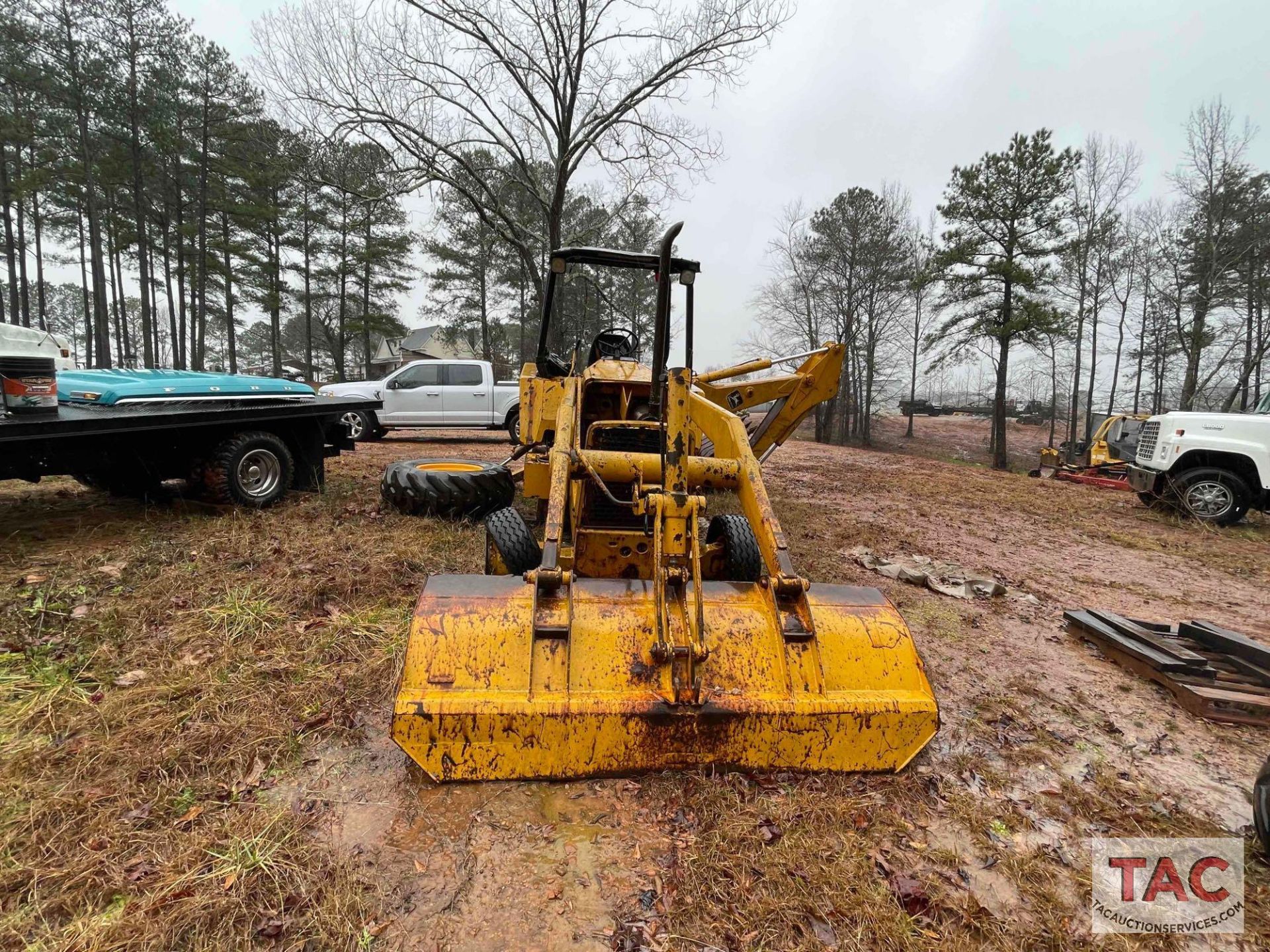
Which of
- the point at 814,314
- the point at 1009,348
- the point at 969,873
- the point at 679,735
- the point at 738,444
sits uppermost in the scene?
the point at 814,314

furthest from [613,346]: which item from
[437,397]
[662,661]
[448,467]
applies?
[437,397]

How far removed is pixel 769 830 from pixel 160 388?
631 cm

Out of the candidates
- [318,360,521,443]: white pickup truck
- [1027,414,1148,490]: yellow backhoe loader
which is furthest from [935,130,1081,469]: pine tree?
[318,360,521,443]: white pickup truck

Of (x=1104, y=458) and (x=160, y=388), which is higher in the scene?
(x=160, y=388)

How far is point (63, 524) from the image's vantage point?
17.5 feet

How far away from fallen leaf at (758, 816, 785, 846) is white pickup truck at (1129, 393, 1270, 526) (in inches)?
386

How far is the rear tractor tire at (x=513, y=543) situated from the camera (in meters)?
3.50

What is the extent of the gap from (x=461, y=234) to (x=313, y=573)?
22.5 meters

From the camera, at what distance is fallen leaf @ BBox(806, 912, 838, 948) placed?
174 cm

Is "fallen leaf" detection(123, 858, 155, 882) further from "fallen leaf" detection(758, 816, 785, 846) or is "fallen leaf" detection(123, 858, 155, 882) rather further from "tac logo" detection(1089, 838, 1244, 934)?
"tac logo" detection(1089, 838, 1244, 934)

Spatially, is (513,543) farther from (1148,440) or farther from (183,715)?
(1148,440)

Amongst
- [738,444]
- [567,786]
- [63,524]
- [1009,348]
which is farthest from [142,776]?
[1009,348]

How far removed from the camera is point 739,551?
375 cm

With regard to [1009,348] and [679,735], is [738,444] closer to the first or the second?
[679,735]
